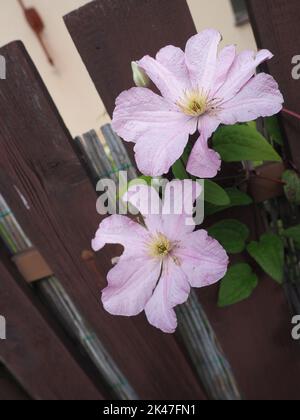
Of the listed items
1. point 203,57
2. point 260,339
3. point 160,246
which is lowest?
point 260,339

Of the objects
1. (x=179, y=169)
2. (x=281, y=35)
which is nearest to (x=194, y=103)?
(x=179, y=169)

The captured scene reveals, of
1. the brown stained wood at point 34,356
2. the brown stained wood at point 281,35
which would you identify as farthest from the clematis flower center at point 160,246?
the brown stained wood at point 34,356

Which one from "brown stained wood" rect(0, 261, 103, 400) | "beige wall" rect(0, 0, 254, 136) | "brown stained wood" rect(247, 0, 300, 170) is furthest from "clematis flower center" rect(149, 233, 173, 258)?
"beige wall" rect(0, 0, 254, 136)

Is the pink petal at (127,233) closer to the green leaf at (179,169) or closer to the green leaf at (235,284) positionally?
the green leaf at (179,169)

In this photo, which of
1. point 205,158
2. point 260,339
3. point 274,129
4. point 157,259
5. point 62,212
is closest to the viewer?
point 205,158

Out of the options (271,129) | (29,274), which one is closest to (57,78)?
(29,274)

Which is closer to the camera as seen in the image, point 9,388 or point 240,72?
point 240,72

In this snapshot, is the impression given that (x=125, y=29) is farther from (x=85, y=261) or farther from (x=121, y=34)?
(x=85, y=261)
